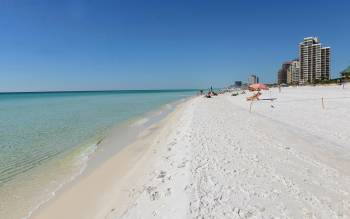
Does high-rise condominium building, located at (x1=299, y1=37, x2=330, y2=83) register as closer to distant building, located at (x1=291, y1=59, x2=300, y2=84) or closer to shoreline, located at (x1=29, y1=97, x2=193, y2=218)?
distant building, located at (x1=291, y1=59, x2=300, y2=84)

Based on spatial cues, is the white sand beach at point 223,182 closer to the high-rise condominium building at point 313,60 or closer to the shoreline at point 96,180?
the shoreline at point 96,180

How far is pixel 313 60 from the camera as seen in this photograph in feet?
383

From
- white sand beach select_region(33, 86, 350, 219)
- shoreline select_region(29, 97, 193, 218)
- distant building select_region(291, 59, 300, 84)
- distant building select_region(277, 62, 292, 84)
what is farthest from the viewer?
distant building select_region(277, 62, 292, 84)

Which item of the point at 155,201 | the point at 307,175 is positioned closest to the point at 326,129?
the point at 307,175

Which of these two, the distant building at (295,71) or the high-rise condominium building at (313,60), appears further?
the distant building at (295,71)

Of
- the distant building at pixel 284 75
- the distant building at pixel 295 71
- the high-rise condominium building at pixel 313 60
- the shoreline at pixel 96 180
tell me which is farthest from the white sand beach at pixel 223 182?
the distant building at pixel 284 75

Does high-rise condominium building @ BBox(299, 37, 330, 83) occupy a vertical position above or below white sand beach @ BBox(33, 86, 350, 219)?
above

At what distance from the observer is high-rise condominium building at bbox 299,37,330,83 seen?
113750 mm

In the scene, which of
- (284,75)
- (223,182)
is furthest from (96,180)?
(284,75)

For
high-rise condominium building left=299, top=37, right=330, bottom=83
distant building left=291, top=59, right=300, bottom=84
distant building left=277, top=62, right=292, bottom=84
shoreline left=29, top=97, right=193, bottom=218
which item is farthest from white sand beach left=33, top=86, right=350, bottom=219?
distant building left=277, top=62, right=292, bottom=84

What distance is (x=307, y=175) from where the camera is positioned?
563 cm

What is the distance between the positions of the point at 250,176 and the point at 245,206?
1444mm

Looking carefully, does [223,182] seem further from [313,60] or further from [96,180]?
[313,60]

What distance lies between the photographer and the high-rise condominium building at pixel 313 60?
114 m
